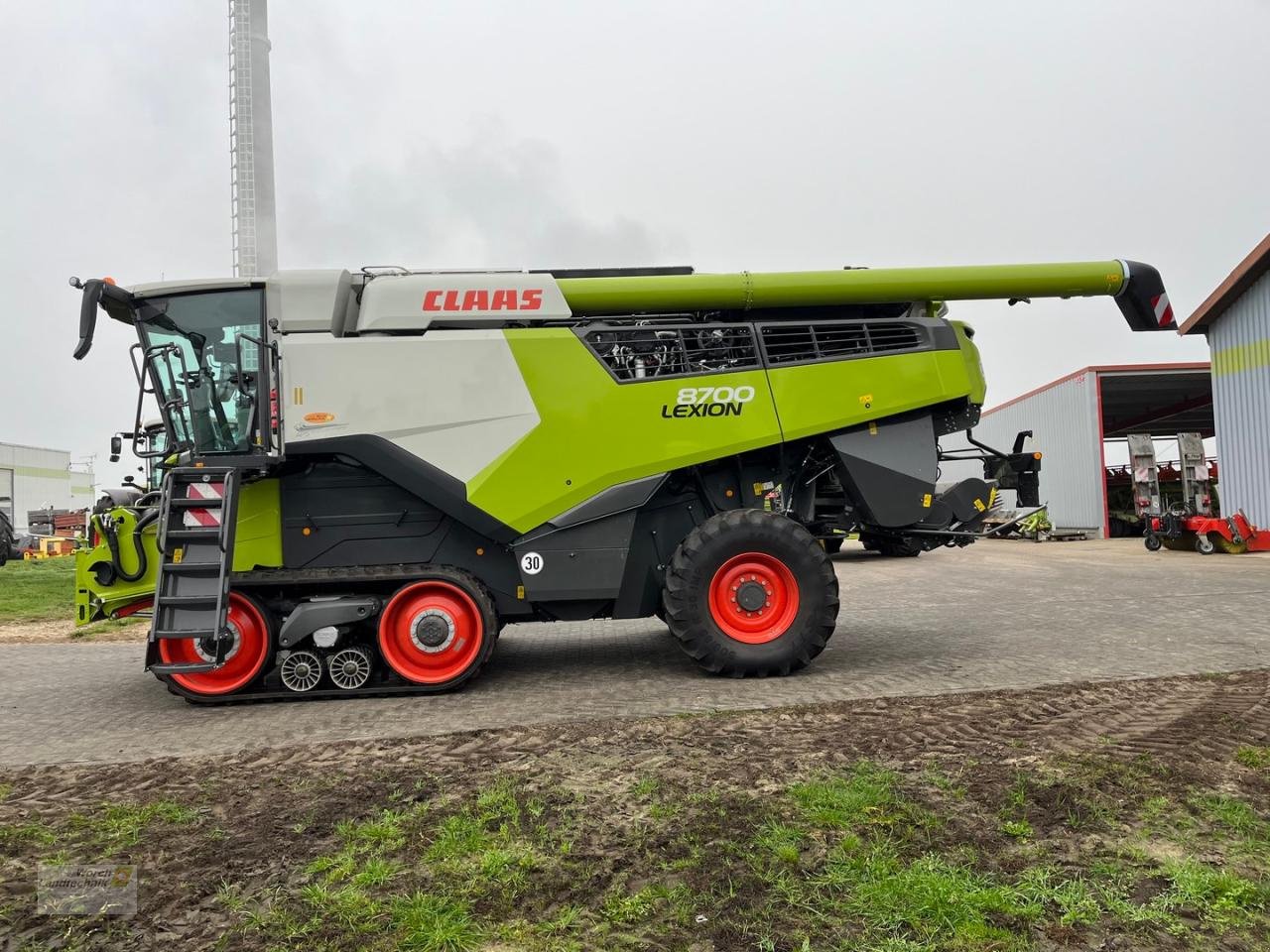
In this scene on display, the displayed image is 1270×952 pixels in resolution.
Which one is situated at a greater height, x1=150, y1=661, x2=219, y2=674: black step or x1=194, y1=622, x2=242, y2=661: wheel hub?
x1=194, y1=622, x2=242, y2=661: wheel hub

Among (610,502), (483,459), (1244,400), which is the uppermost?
(1244,400)

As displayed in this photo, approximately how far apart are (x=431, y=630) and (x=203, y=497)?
1.87 metres

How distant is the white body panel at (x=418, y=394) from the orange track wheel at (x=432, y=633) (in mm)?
924

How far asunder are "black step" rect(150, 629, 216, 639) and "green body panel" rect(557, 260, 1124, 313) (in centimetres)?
348

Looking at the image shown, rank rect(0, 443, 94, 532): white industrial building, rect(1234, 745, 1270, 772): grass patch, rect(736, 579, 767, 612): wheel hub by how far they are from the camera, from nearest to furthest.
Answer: rect(1234, 745, 1270, 772): grass patch, rect(736, 579, 767, 612): wheel hub, rect(0, 443, 94, 532): white industrial building

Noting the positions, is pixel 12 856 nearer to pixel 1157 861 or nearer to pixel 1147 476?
pixel 1157 861

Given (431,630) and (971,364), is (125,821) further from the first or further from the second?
(971,364)

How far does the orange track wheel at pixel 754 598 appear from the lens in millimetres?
6324

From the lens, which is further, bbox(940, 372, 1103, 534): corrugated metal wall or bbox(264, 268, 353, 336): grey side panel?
bbox(940, 372, 1103, 534): corrugated metal wall

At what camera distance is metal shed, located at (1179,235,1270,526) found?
59.1ft

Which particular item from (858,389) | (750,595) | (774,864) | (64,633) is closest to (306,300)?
(750,595)

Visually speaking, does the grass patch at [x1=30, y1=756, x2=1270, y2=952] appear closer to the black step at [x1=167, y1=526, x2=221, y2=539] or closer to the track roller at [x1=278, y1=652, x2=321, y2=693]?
the track roller at [x1=278, y1=652, x2=321, y2=693]

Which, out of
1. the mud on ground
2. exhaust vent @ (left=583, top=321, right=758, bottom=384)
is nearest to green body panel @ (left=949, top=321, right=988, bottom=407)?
exhaust vent @ (left=583, top=321, right=758, bottom=384)

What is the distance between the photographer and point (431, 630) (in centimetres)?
607
